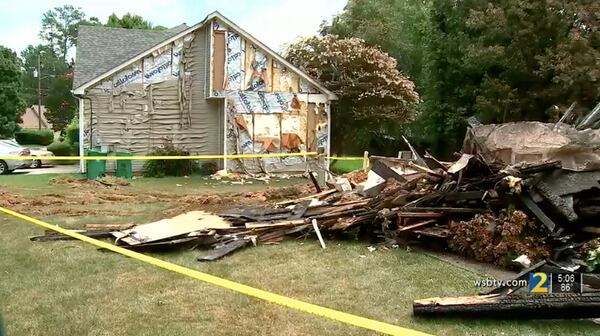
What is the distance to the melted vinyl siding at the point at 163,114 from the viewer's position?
1962 centimetres

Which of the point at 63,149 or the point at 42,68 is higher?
the point at 42,68

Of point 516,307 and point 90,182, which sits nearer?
point 516,307

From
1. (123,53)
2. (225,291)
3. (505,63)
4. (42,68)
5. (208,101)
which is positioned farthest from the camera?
(42,68)

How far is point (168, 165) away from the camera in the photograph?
64.1 feet

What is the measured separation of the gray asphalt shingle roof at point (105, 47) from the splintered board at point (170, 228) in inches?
612

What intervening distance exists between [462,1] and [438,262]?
1836 cm

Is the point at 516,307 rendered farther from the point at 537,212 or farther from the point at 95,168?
the point at 95,168

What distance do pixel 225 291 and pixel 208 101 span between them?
51.3 ft

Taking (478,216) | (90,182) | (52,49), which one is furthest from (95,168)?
(52,49)

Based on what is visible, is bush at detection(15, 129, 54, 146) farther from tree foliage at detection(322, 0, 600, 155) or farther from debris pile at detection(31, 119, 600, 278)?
debris pile at detection(31, 119, 600, 278)

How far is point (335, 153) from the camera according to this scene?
26.6m

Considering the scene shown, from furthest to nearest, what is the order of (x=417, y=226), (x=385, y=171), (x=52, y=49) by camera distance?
(x=52, y=49) → (x=385, y=171) → (x=417, y=226)

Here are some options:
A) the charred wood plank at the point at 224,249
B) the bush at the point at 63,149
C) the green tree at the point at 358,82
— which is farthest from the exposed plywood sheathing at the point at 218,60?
the bush at the point at 63,149

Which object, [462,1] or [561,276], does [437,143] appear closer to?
[462,1]
